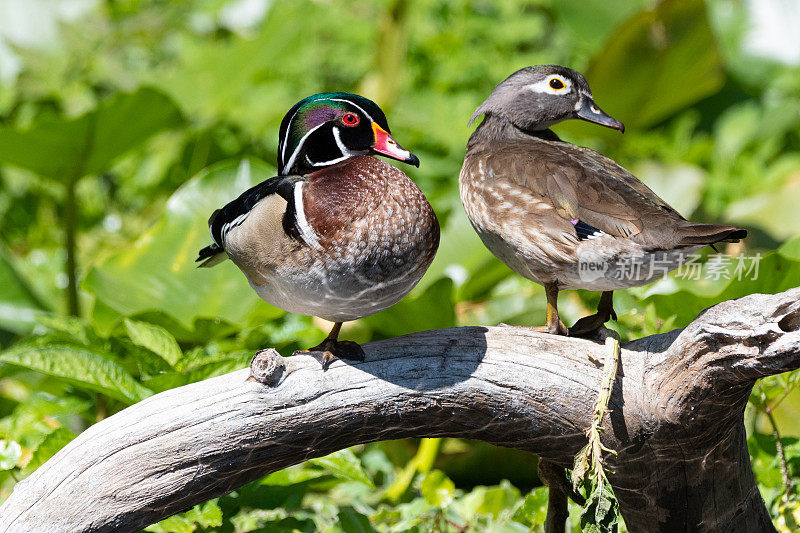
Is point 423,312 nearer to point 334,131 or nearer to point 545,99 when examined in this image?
point 545,99

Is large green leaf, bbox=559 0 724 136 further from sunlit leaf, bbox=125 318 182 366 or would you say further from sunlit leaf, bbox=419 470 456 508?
sunlit leaf, bbox=125 318 182 366

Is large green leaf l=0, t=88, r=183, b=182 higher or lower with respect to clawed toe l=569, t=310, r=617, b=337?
higher

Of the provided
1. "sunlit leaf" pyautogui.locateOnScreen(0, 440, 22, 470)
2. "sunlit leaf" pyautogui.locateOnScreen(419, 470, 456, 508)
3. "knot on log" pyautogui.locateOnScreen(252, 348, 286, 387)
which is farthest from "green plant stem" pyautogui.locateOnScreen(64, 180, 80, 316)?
"knot on log" pyautogui.locateOnScreen(252, 348, 286, 387)

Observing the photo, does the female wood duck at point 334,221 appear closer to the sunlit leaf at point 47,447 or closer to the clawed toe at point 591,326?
the clawed toe at point 591,326

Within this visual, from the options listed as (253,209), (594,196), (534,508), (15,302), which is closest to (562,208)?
(594,196)

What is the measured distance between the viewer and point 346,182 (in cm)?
149

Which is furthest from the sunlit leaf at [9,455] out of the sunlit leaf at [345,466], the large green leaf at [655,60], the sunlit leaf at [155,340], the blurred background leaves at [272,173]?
the large green leaf at [655,60]

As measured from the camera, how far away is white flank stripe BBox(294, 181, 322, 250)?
4.70 feet

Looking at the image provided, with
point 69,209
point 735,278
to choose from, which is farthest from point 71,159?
point 735,278

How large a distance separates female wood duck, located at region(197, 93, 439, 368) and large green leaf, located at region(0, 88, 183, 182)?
151cm

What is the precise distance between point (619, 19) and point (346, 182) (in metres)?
3.47

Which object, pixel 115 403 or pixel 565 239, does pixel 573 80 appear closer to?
pixel 565 239

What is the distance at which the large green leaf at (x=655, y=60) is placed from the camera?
11.2ft

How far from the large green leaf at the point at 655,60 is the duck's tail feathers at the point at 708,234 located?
6.68 feet
